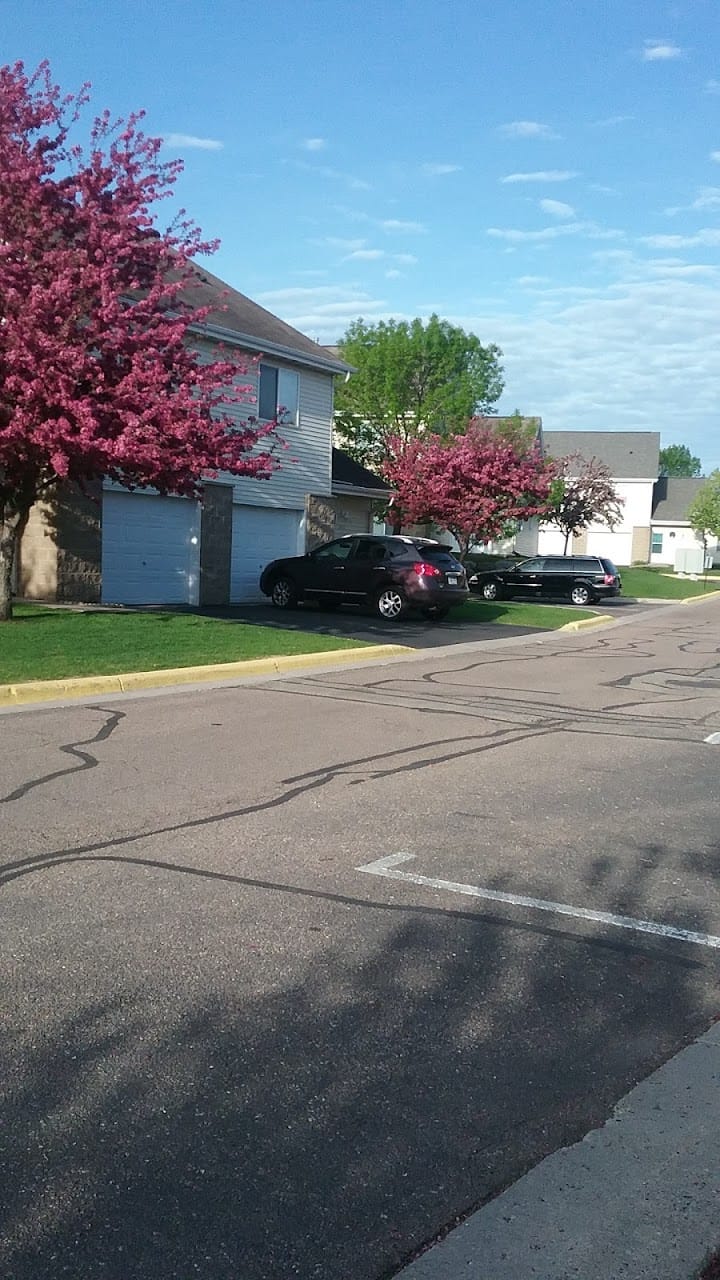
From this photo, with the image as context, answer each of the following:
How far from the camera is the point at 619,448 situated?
3118 inches

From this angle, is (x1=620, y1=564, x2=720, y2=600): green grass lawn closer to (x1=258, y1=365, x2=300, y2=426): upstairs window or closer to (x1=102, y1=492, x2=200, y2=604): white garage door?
(x1=258, y1=365, x2=300, y2=426): upstairs window

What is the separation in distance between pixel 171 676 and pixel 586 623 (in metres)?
14.4

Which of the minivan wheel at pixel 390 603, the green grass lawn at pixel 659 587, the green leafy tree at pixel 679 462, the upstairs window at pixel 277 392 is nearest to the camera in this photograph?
the minivan wheel at pixel 390 603

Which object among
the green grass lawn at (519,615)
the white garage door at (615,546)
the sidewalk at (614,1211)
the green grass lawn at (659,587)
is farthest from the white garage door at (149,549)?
the white garage door at (615,546)

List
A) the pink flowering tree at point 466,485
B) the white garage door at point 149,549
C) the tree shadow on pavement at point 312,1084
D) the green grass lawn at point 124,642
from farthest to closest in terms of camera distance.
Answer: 1. the pink flowering tree at point 466,485
2. the white garage door at point 149,549
3. the green grass lawn at point 124,642
4. the tree shadow on pavement at point 312,1084

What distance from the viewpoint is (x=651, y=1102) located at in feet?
12.2

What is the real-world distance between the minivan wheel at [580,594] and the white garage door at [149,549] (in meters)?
13.8

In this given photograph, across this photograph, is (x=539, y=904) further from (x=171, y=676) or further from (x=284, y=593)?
(x=284, y=593)

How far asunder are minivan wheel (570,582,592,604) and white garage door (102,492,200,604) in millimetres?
13845

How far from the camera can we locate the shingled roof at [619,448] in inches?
3034

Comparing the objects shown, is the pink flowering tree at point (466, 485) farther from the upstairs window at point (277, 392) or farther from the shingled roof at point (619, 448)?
the shingled roof at point (619, 448)

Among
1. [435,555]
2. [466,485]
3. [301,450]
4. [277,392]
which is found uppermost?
[277,392]

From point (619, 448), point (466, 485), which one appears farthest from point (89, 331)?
point (619, 448)

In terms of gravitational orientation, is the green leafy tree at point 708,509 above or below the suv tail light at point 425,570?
above
